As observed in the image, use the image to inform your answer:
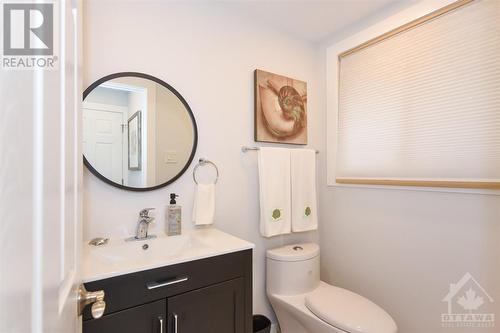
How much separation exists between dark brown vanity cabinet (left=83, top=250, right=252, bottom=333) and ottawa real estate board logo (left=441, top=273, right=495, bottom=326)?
1.14 meters

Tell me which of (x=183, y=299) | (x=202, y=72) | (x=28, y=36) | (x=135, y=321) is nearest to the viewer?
(x=28, y=36)

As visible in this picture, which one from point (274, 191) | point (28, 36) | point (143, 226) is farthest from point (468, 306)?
point (28, 36)

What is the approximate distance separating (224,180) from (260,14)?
46.4 inches

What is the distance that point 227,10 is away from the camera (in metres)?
1.64

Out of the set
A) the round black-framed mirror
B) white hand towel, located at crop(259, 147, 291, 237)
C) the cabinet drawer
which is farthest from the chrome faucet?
white hand towel, located at crop(259, 147, 291, 237)

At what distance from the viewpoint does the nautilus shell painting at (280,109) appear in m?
1.76

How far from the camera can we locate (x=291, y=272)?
1615mm

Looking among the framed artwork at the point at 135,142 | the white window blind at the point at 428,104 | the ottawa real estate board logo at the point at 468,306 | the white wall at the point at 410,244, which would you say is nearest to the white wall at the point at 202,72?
the framed artwork at the point at 135,142

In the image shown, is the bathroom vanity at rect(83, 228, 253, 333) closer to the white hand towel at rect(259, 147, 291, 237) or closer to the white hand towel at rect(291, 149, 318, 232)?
the white hand towel at rect(259, 147, 291, 237)

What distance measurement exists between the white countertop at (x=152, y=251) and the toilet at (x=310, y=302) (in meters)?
0.54

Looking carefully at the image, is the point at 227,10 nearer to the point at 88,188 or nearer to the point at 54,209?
the point at 88,188

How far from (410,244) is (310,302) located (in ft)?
2.37

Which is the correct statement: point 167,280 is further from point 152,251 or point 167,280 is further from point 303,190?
point 303,190

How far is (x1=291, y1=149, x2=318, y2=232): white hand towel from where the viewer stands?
5.83 ft
